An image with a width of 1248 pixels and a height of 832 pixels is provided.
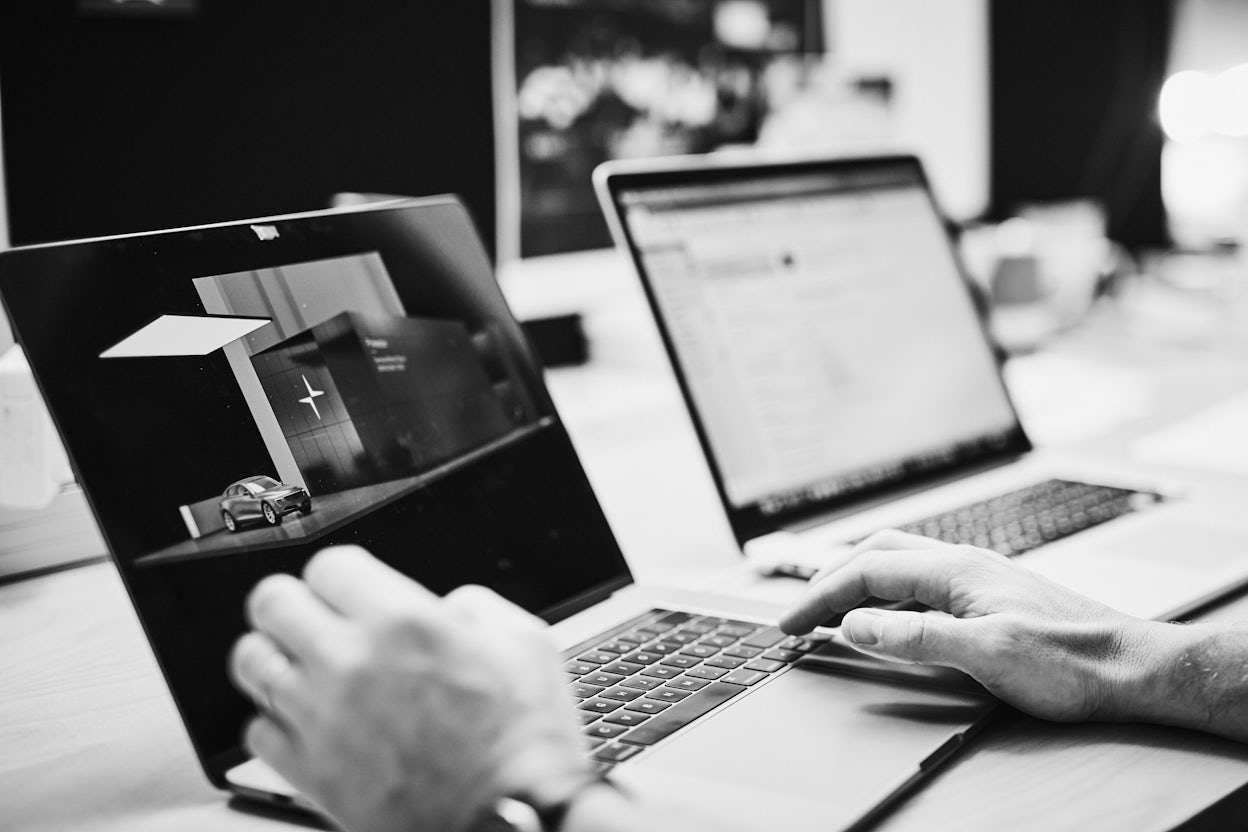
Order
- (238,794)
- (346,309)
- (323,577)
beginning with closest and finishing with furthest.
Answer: (323,577), (238,794), (346,309)

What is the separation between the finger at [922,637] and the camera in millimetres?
625

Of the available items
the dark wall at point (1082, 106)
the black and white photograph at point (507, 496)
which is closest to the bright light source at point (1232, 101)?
the dark wall at point (1082, 106)

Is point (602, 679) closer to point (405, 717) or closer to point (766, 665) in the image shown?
point (766, 665)

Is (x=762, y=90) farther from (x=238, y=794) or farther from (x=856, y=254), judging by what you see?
(x=238, y=794)

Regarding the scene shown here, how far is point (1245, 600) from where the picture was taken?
0.85m

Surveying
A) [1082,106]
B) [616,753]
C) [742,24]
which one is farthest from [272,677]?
[1082,106]

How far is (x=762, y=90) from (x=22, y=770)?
6.93ft

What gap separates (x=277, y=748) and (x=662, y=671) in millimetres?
278

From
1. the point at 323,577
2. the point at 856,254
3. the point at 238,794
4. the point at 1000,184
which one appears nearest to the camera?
the point at 323,577

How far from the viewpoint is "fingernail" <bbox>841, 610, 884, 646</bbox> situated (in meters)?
0.65

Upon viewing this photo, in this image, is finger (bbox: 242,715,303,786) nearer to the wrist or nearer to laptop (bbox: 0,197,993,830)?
laptop (bbox: 0,197,993,830)

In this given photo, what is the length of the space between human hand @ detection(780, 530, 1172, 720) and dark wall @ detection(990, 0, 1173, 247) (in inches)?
106

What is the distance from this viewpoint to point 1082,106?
3256 mm

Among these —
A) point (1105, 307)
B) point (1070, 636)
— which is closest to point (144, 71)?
point (1070, 636)
